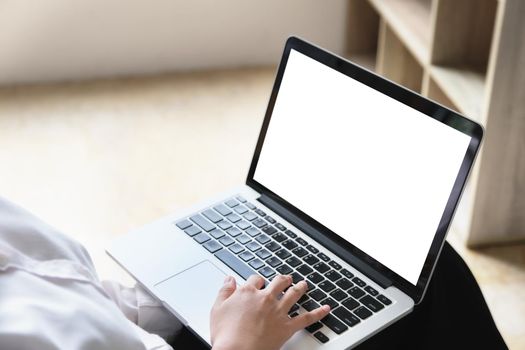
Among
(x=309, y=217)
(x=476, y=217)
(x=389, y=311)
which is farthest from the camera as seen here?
(x=476, y=217)

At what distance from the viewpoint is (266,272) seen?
0.97 m

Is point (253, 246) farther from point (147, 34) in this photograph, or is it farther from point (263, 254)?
point (147, 34)

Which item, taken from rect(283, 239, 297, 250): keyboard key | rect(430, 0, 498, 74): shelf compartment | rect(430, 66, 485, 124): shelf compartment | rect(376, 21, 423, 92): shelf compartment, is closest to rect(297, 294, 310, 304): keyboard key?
rect(283, 239, 297, 250): keyboard key

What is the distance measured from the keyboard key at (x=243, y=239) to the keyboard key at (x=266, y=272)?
6 centimetres

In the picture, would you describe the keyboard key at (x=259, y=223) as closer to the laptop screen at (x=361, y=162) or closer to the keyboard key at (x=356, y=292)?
the laptop screen at (x=361, y=162)

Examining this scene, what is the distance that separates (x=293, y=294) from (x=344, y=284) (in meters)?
0.09

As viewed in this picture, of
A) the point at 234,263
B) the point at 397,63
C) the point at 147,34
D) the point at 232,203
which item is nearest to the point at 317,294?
the point at 234,263

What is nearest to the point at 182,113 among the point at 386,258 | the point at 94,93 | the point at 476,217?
the point at 94,93

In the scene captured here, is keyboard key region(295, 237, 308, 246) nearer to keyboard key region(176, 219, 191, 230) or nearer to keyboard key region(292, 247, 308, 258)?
keyboard key region(292, 247, 308, 258)

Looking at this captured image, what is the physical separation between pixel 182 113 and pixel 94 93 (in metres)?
0.31

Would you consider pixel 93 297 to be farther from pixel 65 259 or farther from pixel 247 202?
pixel 247 202

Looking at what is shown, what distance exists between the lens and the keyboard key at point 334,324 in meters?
0.87

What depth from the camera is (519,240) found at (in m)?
1.80

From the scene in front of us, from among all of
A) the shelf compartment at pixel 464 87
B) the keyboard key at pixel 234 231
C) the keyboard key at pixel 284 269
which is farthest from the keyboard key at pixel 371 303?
the shelf compartment at pixel 464 87
